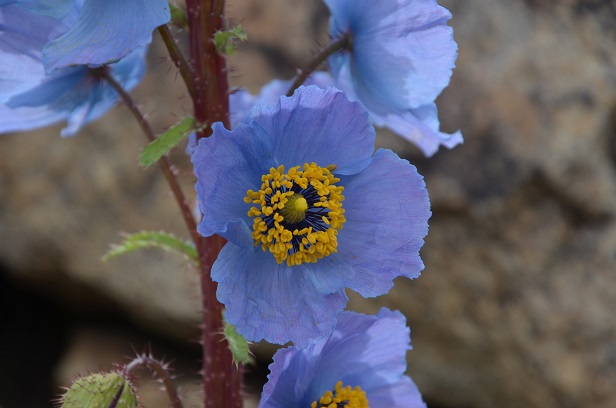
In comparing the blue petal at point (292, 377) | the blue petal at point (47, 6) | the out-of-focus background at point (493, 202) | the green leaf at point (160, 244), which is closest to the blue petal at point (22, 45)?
the blue petal at point (47, 6)

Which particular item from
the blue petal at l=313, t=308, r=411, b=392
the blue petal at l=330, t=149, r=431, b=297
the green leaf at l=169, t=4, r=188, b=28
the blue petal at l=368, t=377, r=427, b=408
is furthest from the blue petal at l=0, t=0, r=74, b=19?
→ the blue petal at l=368, t=377, r=427, b=408

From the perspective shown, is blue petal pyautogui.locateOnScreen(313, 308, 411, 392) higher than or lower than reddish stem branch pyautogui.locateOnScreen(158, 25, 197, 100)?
lower

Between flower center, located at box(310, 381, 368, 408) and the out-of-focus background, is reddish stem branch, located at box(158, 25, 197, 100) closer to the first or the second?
flower center, located at box(310, 381, 368, 408)

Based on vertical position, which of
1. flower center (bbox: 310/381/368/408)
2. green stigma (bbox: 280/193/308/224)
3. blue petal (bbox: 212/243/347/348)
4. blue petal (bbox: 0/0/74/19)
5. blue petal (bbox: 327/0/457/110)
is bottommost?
flower center (bbox: 310/381/368/408)

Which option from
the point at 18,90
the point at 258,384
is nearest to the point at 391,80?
the point at 18,90

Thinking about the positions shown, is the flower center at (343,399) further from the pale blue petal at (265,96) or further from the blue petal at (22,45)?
the blue petal at (22,45)

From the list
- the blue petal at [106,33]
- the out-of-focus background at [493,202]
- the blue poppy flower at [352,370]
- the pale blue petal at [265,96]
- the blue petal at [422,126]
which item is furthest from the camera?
the out-of-focus background at [493,202]
